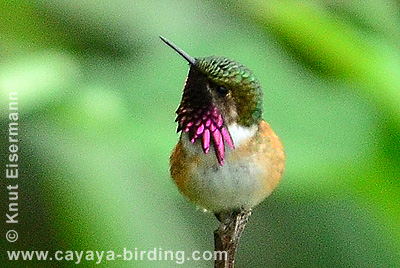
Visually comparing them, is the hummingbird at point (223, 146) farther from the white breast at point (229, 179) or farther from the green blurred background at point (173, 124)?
the green blurred background at point (173, 124)

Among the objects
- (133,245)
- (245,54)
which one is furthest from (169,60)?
(133,245)

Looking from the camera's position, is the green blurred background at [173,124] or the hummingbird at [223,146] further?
the green blurred background at [173,124]

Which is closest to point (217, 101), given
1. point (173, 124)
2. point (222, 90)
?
point (222, 90)

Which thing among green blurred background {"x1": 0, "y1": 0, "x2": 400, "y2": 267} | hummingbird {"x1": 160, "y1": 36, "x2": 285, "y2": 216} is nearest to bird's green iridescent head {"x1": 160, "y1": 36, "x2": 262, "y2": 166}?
hummingbird {"x1": 160, "y1": 36, "x2": 285, "y2": 216}

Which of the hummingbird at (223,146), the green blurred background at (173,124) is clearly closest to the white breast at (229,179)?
the hummingbird at (223,146)

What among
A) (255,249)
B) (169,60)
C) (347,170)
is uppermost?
(169,60)

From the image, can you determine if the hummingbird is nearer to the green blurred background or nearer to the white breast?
the white breast

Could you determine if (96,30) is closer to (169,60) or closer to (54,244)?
(169,60)
